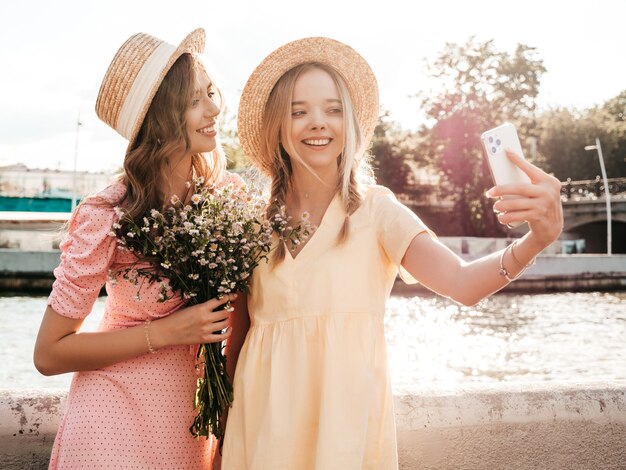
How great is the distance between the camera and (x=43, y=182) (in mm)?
57844

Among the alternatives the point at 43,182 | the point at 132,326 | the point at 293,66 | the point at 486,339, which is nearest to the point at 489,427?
the point at 132,326

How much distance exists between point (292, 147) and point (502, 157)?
88 cm

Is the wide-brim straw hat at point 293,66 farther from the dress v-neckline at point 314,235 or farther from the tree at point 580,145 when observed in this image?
the tree at point 580,145

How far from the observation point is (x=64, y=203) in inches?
A: 2140

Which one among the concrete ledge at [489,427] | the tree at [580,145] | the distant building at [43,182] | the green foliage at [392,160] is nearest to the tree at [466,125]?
the green foliage at [392,160]

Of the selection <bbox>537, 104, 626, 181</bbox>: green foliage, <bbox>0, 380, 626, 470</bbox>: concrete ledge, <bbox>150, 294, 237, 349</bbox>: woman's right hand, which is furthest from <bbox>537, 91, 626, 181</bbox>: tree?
<bbox>150, 294, 237, 349</bbox>: woman's right hand

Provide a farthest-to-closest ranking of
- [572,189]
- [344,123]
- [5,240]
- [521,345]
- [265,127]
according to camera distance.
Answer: [572,189], [5,240], [521,345], [265,127], [344,123]

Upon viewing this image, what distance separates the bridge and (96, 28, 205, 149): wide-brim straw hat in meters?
40.8

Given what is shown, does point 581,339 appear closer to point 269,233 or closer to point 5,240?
point 269,233

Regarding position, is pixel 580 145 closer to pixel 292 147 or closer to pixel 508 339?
pixel 508 339

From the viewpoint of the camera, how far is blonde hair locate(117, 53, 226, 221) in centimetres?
235

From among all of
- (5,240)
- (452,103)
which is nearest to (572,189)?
(452,103)

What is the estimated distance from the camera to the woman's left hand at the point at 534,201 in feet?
5.70

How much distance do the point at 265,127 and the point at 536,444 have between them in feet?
4.96
